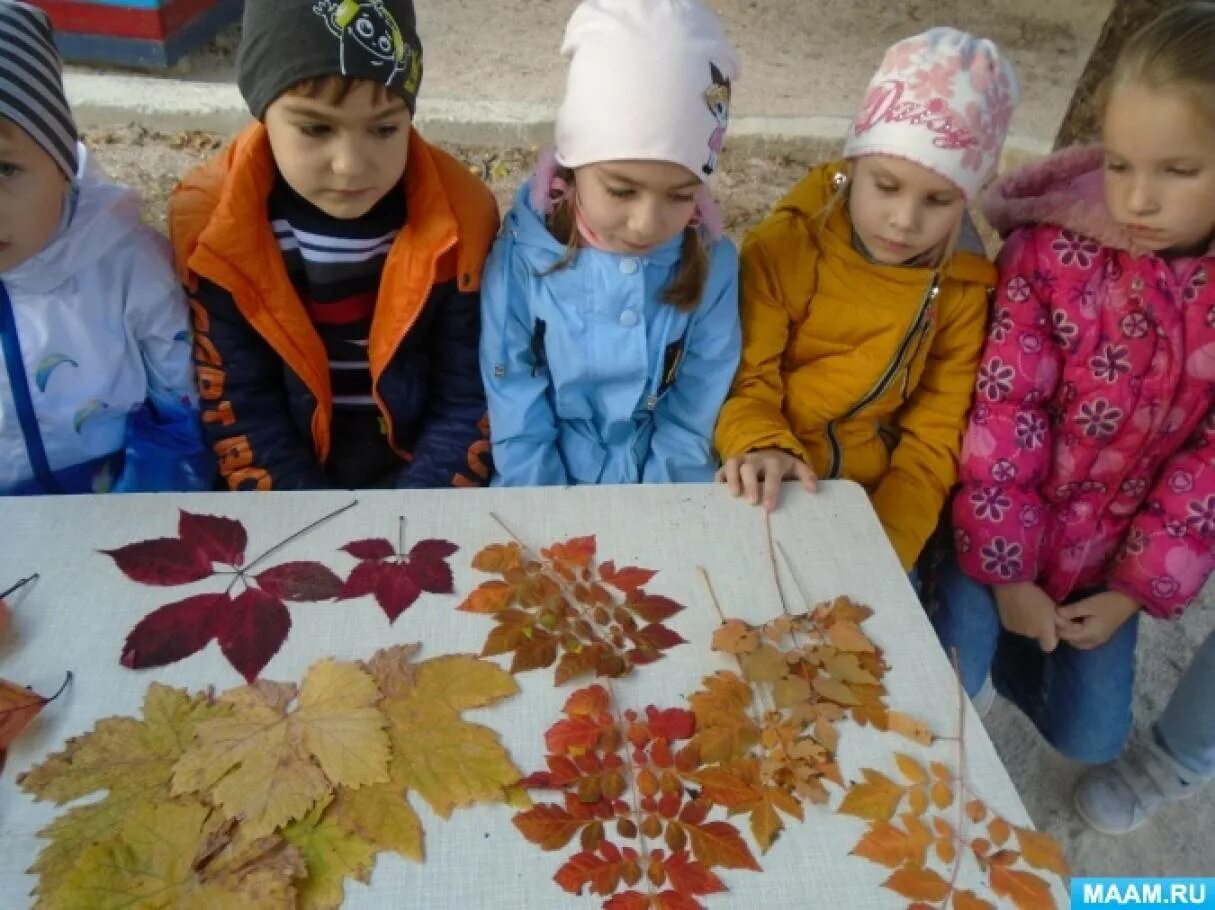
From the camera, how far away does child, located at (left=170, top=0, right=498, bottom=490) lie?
1.15 metres

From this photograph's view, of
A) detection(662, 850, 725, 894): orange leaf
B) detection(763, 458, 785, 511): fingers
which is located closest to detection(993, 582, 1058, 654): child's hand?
detection(763, 458, 785, 511): fingers

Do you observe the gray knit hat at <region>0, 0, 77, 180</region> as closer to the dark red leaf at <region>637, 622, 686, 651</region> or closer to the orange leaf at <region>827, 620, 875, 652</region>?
the dark red leaf at <region>637, 622, 686, 651</region>

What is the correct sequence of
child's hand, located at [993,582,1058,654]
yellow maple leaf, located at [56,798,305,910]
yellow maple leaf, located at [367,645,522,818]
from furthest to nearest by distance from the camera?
child's hand, located at [993,582,1058,654], yellow maple leaf, located at [367,645,522,818], yellow maple leaf, located at [56,798,305,910]

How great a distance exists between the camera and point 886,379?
1427 millimetres

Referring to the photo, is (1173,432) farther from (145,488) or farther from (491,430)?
(145,488)

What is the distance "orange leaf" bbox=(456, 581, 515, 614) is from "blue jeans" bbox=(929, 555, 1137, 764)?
811 mm

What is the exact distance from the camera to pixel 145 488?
4.39 ft

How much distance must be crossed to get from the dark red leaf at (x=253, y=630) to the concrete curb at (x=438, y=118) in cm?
244

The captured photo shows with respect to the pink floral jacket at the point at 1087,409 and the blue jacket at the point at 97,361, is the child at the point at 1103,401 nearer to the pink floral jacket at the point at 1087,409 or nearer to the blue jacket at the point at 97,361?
the pink floral jacket at the point at 1087,409

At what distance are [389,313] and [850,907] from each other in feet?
3.10

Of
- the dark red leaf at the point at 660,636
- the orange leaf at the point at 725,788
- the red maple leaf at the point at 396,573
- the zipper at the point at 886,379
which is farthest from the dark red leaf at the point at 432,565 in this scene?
the zipper at the point at 886,379

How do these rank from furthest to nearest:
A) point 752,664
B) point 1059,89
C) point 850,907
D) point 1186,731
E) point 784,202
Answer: point 1059,89 < point 1186,731 < point 784,202 < point 752,664 < point 850,907

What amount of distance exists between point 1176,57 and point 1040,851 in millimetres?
943

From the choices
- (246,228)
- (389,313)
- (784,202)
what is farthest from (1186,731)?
(246,228)
